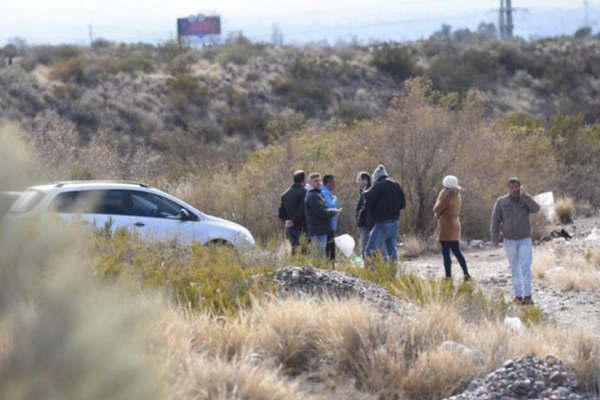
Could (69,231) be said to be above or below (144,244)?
above

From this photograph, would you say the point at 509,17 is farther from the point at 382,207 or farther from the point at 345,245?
the point at 382,207

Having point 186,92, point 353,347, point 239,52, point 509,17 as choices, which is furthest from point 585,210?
point 509,17

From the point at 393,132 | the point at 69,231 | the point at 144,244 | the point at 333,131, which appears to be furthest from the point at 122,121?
the point at 69,231

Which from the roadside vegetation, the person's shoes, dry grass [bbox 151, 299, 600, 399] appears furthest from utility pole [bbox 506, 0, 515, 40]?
dry grass [bbox 151, 299, 600, 399]

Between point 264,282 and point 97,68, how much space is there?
43.8 meters

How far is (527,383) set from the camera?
8.78 meters

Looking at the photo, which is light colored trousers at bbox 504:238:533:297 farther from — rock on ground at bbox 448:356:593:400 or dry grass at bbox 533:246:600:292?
rock on ground at bbox 448:356:593:400

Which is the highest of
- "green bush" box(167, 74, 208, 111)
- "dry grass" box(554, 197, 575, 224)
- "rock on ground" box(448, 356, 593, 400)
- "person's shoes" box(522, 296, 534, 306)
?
"green bush" box(167, 74, 208, 111)

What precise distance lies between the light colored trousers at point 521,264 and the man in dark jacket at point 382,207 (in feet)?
7.12

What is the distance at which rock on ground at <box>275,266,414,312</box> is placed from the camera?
11398 mm

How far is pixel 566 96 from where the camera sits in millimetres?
63250

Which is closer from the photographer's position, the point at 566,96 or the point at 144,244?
the point at 144,244

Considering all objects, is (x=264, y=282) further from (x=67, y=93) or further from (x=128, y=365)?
(x=67, y=93)

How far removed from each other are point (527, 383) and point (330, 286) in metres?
3.40
